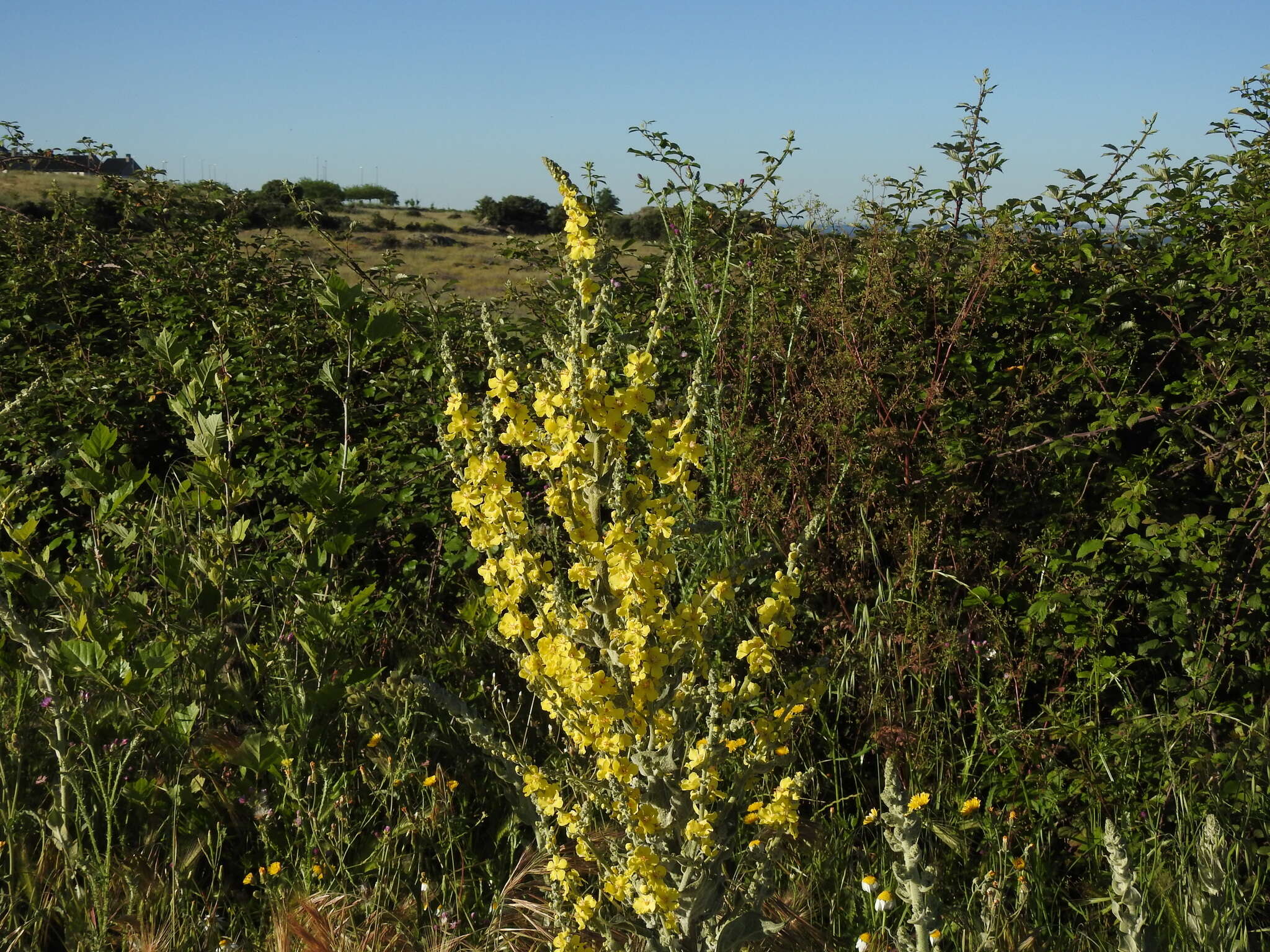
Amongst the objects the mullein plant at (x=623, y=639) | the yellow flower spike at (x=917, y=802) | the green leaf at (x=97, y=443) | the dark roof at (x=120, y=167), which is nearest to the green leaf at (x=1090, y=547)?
the yellow flower spike at (x=917, y=802)

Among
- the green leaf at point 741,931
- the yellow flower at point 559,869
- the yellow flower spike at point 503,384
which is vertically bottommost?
the green leaf at point 741,931

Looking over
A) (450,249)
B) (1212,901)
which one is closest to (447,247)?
(450,249)

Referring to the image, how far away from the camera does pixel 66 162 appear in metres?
5.72

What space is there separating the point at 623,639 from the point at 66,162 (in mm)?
5386

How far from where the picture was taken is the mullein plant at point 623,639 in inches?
76.9

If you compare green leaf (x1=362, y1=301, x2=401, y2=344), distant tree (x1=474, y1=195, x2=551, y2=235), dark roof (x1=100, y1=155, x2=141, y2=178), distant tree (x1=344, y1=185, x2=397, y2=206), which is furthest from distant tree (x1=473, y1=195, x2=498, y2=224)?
distant tree (x1=344, y1=185, x2=397, y2=206)

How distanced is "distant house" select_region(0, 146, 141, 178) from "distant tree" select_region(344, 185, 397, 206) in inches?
1022

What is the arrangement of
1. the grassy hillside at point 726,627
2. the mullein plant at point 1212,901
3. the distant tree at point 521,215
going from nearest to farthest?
the mullein plant at point 1212,901 → the grassy hillside at point 726,627 → the distant tree at point 521,215

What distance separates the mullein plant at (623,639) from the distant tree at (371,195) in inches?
1219

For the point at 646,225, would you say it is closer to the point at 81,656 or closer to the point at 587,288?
the point at 587,288

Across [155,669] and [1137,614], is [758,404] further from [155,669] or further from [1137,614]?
[155,669]

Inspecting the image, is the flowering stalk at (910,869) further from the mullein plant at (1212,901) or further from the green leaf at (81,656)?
the green leaf at (81,656)

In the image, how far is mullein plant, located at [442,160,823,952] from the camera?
1.95m

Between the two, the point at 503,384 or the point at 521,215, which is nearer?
the point at 503,384
